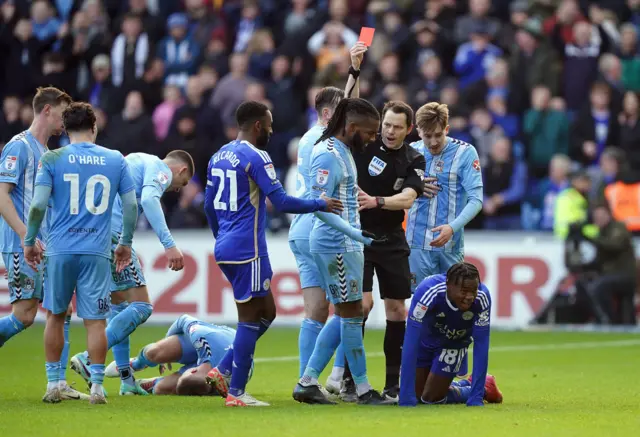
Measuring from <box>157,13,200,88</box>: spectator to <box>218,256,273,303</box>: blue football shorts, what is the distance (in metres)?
13.5

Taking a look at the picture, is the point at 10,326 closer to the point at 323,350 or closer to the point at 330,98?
the point at 323,350

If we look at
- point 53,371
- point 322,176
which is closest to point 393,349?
point 322,176

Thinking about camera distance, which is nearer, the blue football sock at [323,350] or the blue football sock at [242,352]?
the blue football sock at [242,352]

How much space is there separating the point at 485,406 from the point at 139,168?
3.38 metres

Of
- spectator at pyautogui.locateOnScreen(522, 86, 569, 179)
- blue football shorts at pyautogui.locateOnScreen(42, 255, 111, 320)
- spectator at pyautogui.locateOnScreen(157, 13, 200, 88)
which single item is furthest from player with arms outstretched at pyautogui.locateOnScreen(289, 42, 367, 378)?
spectator at pyautogui.locateOnScreen(157, 13, 200, 88)

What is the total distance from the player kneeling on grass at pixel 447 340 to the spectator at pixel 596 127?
408 inches

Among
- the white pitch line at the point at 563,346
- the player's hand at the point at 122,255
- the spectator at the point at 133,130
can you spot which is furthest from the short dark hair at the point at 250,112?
the spectator at the point at 133,130

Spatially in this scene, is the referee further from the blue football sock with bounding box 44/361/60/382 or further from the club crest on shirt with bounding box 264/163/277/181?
the blue football sock with bounding box 44/361/60/382

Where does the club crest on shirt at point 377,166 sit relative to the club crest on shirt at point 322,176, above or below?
above

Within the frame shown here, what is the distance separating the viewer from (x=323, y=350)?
32.0 feet

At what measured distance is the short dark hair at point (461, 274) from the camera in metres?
9.27

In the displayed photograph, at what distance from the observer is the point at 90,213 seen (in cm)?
951

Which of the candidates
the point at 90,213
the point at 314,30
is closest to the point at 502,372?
the point at 90,213

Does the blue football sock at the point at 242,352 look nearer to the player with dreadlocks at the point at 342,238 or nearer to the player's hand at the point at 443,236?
the player with dreadlocks at the point at 342,238
